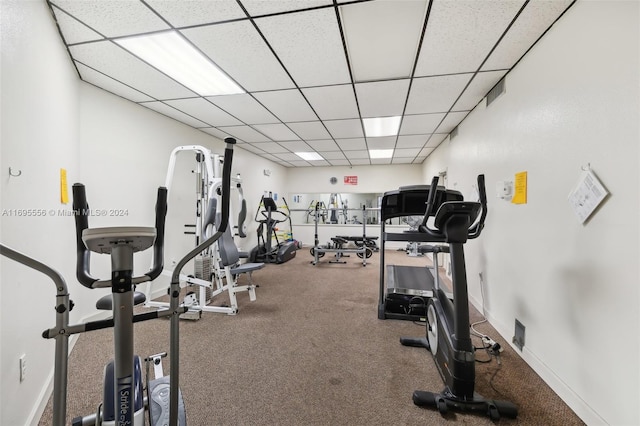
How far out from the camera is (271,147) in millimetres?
5375

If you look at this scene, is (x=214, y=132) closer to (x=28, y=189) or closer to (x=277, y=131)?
(x=277, y=131)

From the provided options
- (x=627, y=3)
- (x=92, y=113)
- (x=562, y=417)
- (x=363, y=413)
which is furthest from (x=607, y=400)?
(x=92, y=113)

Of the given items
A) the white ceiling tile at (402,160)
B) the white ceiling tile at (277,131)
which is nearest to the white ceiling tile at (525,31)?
the white ceiling tile at (277,131)

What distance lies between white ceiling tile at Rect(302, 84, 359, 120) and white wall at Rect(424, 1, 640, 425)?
1552 millimetres

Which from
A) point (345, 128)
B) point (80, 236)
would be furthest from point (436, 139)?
point (80, 236)

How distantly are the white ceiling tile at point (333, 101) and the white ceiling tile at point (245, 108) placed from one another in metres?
0.68

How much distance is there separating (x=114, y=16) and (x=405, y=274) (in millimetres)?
4074

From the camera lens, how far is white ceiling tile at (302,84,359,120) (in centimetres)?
276

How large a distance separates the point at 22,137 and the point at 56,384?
138 cm

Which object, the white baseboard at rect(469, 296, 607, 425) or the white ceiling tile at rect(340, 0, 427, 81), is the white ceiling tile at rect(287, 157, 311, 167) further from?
the white baseboard at rect(469, 296, 607, 425)

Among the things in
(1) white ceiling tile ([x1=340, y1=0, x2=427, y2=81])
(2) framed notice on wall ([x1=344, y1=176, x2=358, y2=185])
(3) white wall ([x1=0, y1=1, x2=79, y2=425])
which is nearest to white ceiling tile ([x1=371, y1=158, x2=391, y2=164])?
(2) framed notice on wall ([x1=344, y1=176, x2=358, y2=185])

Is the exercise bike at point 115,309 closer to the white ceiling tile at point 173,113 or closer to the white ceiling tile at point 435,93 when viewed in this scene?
the white ceiling tile at point 435,93

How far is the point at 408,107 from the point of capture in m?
3.19

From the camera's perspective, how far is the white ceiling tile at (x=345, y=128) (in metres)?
3.81
